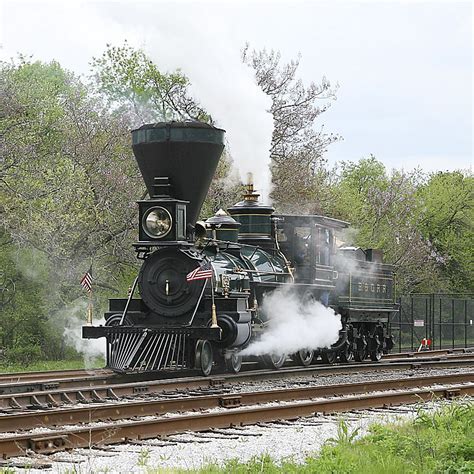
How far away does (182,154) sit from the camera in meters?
15.9

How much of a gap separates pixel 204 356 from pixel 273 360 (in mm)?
2823

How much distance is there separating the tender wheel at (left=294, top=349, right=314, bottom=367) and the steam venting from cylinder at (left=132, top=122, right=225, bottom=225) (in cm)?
468

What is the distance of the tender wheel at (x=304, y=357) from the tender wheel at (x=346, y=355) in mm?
1895

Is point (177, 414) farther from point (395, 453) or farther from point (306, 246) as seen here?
point (306, 246)

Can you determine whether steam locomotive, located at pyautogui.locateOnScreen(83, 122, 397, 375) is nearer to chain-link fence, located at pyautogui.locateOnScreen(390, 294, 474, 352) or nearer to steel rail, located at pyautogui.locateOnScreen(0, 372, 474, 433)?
steel rail, located at pyautogui.locateOnScreen(0, 372, 474, 433)

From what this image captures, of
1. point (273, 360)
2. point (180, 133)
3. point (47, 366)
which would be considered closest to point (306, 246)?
point (273, 360)

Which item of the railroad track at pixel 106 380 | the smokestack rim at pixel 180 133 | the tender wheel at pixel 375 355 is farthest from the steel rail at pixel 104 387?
the tender wheel at pixel 375 355

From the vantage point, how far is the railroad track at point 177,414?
27.8ft

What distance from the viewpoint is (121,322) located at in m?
16.3

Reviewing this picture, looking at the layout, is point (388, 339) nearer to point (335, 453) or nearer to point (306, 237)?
point (306, 237)

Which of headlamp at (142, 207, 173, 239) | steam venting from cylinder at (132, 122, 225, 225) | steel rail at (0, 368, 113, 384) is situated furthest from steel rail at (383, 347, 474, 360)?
headlamp at (142, 207, 173, 239)

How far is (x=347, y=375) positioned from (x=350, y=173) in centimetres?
5150

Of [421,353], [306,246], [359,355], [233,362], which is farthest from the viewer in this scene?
[421,353]

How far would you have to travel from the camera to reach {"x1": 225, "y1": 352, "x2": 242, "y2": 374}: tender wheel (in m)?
16.8
